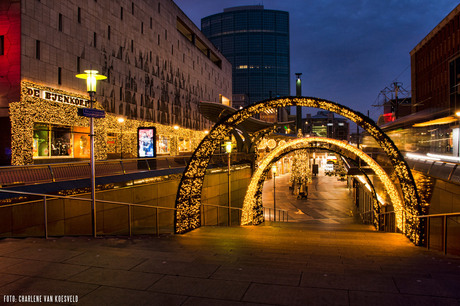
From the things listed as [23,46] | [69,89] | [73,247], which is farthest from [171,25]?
[73,247]

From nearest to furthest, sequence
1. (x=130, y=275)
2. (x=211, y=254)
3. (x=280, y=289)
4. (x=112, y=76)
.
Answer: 1. (x=280, y=289)
2. (x=130, y=275)
3. (x=211, y=254)
4. (x=112, y=76)

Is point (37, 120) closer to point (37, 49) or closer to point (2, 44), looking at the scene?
point (37, 49)

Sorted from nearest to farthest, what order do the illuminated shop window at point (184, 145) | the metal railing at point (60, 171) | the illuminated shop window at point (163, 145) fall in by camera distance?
the metal railing at point (60, 171)
the illuminated shop window at point (163, 145)
the illuminated shop window at point (184, 145)

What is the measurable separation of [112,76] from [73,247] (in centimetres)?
2534

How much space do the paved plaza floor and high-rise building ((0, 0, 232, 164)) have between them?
1590 cm

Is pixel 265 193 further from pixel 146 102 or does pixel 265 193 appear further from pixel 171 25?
pixel 171 25

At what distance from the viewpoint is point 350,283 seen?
4688 mm

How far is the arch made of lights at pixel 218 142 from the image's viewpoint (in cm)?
961

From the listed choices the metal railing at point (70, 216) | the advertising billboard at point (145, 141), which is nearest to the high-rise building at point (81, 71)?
the advertising billboard at point (145, 141)

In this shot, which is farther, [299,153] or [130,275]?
[299,153]

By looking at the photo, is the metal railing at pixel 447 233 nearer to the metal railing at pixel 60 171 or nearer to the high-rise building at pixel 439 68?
the metal railing at pixel 60 171

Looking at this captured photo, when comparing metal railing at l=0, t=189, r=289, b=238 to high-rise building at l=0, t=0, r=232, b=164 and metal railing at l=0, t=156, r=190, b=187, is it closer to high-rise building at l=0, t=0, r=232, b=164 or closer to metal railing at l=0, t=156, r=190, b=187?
metal railing at l=0, t=156, r=190, b=187

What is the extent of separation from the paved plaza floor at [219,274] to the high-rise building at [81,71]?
52.2 feet

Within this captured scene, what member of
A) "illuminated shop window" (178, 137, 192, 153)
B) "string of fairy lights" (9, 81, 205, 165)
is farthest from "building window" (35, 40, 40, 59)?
"illuminated shop window" (178, 137, 192, 153)
